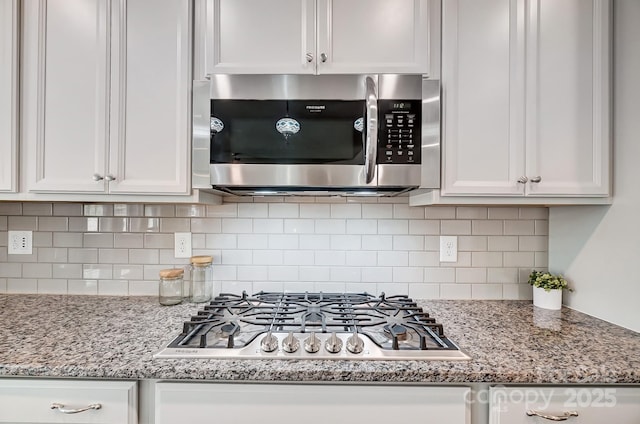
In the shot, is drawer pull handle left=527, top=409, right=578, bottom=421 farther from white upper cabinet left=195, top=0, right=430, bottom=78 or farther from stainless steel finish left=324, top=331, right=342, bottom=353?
white upper cabinet left=195, top=0, right=430, bottom=78

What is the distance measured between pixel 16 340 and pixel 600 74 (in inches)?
90.0

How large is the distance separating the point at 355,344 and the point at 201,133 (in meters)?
0.94

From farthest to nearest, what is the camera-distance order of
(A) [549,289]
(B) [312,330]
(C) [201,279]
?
(C) [201,279], (A) [549,289], (B) [312,330]

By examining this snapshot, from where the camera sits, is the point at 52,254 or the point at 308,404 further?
the point at 52,254

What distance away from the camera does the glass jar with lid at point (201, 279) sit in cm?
157

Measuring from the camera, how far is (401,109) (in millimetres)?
1278

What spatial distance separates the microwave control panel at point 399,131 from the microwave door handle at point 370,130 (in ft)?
0.10

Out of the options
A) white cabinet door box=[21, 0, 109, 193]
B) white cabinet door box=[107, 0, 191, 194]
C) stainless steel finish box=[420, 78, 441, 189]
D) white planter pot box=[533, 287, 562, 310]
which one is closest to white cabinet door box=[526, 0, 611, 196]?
stainless steel finish box=[420, 78, 441, 189]

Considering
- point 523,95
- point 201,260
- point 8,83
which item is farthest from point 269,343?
point 8,83

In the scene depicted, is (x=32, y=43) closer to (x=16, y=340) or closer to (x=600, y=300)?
(x=16, y=340)

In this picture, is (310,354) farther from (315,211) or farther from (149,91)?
(149,91)

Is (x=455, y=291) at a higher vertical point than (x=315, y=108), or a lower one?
lower

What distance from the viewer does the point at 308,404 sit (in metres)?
0.95

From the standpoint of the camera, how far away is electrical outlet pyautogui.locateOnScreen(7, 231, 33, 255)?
166 cm
